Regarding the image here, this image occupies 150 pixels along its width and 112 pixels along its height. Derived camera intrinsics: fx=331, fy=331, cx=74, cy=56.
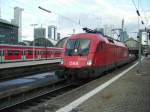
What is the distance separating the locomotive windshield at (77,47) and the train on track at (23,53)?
12796 mm

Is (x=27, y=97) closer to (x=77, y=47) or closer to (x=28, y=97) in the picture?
(x=28, y=97)

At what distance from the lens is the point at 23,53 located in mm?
36312

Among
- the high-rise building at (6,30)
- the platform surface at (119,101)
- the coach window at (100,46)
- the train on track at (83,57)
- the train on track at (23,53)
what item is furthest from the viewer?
the train on track at (23,53)

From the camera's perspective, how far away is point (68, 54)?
18.7 meters

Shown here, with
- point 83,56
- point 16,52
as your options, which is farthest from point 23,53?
point 83,56

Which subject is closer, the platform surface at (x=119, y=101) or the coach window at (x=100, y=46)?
the platform surface at (x=119, y=101)

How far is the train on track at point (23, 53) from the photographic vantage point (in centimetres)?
3127

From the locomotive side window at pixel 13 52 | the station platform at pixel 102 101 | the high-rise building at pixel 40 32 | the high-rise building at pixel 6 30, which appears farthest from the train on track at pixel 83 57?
the high-rise building at pixel 40 32

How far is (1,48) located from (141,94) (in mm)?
19916

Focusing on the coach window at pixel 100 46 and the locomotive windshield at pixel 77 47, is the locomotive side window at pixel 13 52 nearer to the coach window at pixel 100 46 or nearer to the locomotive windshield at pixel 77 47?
the locomotive windshield at pixel 77 47

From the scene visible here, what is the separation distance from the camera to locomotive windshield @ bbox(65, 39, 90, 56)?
727 inches

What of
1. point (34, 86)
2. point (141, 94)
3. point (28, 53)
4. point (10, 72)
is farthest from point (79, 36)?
point (28, 53)

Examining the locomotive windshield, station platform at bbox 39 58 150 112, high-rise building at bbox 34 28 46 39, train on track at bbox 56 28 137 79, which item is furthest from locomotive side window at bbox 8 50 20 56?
high-rise building at bbox 34 28 46 39

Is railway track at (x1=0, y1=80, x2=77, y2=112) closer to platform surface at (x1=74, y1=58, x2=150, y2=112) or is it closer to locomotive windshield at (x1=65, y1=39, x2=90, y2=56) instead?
locomotive windshield at (x1=65, y1=39, x2=90, y2=56)
